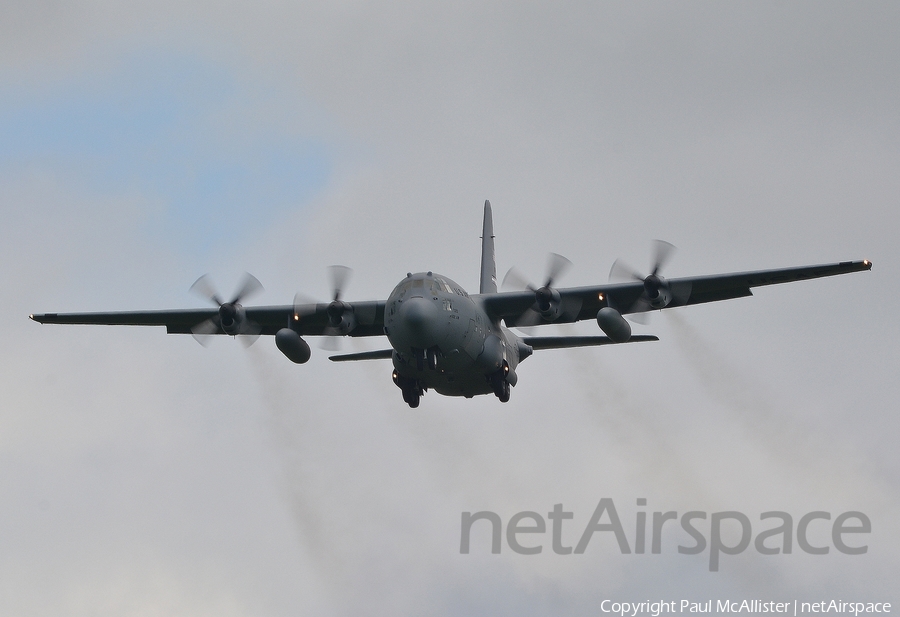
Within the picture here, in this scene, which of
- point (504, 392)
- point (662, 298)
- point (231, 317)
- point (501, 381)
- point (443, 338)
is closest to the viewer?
point (443, 338)

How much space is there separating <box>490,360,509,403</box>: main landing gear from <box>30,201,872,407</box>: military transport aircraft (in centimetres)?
3

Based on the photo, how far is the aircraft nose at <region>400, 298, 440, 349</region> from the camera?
102 feet

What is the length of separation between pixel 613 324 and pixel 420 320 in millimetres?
5425

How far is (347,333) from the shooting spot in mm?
36406

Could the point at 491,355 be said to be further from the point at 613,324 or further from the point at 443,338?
the point at 613,324

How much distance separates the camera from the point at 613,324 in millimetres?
32062

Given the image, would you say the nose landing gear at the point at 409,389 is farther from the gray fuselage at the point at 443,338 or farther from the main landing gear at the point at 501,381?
the main landing gear at the point at 501,381

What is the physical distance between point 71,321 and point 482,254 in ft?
47.5

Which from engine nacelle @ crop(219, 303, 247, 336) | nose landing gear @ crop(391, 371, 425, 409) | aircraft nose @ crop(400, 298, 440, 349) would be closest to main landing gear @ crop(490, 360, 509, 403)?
nose landing gear @ crop(391, 371, 425, 409)

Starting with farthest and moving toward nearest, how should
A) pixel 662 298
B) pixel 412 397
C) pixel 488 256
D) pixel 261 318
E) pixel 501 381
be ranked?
1. pixel 488 256
2. pixel 261 318
3. pixel 412 397
4. pixel 501 381
5. pixel 662 298

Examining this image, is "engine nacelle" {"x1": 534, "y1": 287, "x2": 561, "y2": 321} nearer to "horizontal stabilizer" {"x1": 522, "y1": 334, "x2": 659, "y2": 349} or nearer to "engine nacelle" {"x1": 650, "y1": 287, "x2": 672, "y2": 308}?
"horizontal stabilizer" {"x1": 522, "y1": 334, "x2": 659, "y2": 349}

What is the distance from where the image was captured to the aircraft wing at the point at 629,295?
33.0 m

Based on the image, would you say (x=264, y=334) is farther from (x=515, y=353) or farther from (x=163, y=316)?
(x=515, y=353)

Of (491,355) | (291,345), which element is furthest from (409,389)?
(291,345)
